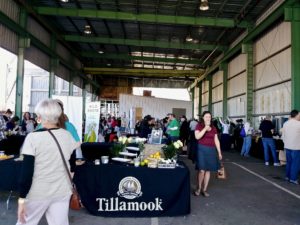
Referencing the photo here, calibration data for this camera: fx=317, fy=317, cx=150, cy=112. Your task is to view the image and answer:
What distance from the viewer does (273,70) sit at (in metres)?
11.7

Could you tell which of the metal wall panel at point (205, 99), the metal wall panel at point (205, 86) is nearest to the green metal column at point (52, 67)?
the metal wall panel at point (205, 86)

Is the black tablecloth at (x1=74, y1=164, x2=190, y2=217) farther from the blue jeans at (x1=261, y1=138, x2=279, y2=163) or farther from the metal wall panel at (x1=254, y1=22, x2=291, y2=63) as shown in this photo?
the metal wall panel at (x1=254, y1=22, x2=291, y2=63)

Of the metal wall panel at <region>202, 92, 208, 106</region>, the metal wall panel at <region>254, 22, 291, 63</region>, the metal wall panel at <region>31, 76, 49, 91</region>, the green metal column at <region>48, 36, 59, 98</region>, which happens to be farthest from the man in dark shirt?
the metal wall panel at <region>31, 76, 49, 91</region>

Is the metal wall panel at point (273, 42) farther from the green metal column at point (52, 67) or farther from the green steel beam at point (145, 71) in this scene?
the green metal column at point (52, 67)

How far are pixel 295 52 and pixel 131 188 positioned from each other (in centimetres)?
729

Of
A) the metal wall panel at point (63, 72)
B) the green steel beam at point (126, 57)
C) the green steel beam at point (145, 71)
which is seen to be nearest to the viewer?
the metal wall panel at point (63, 72)

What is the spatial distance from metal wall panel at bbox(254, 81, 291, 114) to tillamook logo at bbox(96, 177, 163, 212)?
7.90m

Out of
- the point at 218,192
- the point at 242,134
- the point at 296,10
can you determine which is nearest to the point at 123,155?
the point at 218,192

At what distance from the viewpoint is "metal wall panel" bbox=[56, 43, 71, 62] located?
16.2 metres

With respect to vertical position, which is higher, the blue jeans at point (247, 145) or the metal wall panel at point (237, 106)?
the metal wall panel at point (237, 106)

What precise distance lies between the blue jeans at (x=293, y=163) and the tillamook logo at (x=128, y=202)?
3.47 meters

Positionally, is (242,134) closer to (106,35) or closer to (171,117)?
(171,117)

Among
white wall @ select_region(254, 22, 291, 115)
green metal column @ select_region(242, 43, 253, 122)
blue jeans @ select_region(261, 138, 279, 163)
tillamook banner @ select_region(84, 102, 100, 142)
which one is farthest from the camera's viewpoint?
green metal column @ select_region(242, 43, 253, 122)

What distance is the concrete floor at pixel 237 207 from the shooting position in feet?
12.5
